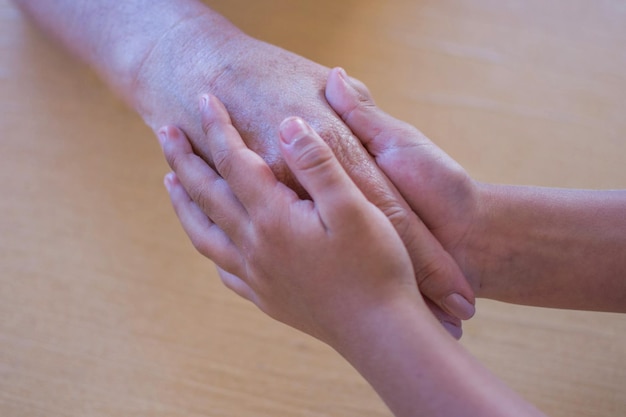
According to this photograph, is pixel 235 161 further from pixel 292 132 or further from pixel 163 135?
pixel 163 135

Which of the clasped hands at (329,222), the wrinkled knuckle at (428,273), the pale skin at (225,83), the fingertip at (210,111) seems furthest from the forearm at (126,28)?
the wrinkled knuckle at (428,273)

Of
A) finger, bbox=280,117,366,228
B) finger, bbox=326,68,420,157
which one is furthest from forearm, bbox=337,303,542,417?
finger, bbox=326,68,420,157

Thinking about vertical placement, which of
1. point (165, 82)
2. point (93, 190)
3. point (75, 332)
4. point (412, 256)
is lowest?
point (75, 332)

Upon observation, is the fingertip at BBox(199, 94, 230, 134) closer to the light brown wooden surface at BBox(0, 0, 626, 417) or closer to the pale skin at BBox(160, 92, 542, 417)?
the pale skin at BBox(160, 92, 542, 417)

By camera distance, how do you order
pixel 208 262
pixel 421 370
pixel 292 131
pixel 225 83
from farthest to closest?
pixel 208 262 < pixel 225 83 < pixel 292 131 < pixel 421 370

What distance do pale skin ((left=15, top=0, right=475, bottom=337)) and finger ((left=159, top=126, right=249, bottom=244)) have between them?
0.04 meters

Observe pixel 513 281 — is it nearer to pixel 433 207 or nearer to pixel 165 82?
pixel 433 207

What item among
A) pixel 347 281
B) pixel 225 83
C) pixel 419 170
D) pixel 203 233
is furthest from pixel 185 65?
pixel 347 281

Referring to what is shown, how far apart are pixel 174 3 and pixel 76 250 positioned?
484 millimetres

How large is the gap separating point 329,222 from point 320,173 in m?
0.06

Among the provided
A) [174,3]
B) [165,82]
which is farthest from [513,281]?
[174,3]

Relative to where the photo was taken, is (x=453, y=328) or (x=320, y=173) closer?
(x=320, y=173)

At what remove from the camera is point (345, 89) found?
1.01 m

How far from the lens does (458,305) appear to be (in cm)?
93
